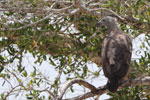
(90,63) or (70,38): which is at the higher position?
(70,38)

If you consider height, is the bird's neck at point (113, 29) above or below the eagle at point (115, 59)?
above

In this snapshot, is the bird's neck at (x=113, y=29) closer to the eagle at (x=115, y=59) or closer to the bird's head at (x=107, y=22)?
the bird's head at (x=107, y=22)

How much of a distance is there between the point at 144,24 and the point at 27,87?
94.4 inches

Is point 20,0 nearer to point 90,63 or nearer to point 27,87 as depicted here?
point 27,87

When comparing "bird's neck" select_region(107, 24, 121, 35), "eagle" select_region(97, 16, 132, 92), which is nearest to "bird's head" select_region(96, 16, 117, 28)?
"bird's neck" select_region(107, 24, 121, 35)

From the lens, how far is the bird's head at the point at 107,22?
717 centimetres

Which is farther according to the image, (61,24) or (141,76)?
(61,24)

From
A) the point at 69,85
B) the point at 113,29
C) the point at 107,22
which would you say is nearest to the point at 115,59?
the point at 69,85

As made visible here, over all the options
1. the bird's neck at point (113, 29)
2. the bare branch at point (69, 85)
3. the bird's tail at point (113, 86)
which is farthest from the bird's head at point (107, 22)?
the bare branch at point (69, 85)

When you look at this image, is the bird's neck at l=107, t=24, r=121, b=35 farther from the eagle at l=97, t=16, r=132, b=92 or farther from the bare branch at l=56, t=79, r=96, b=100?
the bare branch at l=56, t=79, r=96, b=100

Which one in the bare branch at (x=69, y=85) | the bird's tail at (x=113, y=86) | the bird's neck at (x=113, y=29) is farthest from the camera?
the bird's neck at (x=113, y=29)

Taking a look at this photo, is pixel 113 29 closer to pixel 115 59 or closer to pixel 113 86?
pixel 115 59

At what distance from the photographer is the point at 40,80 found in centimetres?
710

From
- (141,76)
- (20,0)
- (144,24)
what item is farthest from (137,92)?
(20,0)
